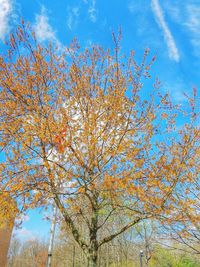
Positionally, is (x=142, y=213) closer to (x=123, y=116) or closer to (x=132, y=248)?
(x=123, y=116)

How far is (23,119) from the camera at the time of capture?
6633 mm

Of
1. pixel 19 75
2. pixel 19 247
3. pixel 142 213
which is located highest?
pixel 19 247

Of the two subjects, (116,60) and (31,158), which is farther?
(116,60)

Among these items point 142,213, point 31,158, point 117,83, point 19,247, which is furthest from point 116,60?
point 19,247

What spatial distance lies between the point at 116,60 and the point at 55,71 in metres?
1.96

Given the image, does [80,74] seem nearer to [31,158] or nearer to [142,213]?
[31,158]

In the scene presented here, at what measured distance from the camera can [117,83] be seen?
273 inches

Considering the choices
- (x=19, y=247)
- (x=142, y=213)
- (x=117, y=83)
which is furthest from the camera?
(x=19, y=247)

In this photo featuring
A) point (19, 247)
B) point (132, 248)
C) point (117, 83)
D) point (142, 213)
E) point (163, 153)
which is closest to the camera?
point (142, 213)

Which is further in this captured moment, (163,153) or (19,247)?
(19,247)

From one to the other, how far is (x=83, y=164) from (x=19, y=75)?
322 cm

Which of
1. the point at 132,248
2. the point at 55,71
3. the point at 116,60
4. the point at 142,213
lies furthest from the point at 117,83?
the point at 132,248

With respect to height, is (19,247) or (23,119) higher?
(19,247)

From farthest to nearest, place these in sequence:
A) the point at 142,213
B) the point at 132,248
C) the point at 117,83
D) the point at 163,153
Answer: the point at 132,248 < the point at 163,153 < the point at 117,83 < the point at 142,213
